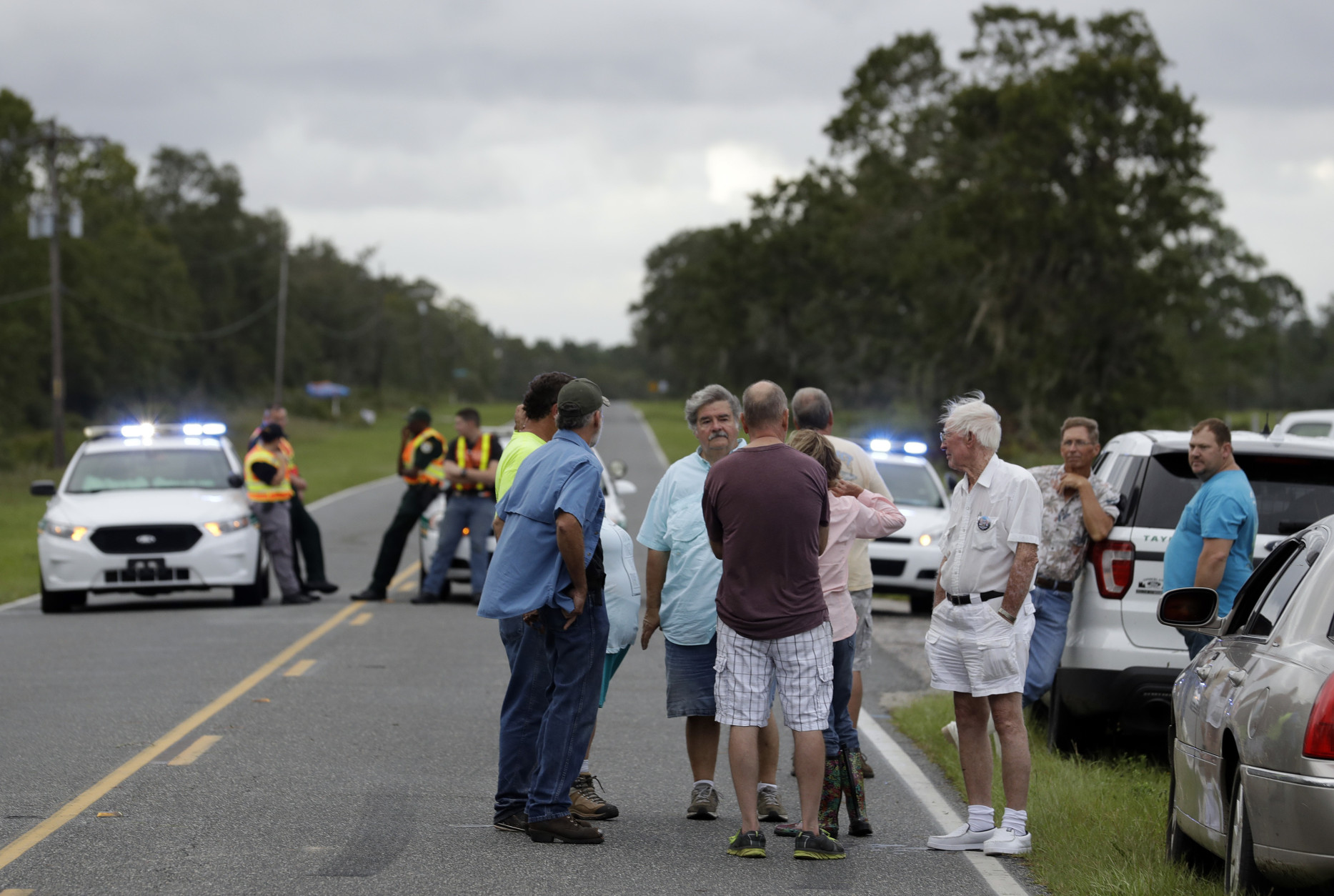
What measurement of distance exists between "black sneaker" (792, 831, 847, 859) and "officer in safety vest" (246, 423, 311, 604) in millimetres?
10860

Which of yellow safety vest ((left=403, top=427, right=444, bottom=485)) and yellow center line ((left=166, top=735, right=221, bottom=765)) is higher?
yellow safety vest ((left=403, top=427, right=444, bottom=485))

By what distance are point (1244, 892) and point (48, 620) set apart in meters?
12.9

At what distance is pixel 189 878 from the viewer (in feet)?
20.1

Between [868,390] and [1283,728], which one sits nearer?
[1283,728]

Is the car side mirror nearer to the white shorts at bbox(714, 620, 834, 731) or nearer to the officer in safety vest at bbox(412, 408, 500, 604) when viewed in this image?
the white shorts at bbox(714, 620, 834, 731)

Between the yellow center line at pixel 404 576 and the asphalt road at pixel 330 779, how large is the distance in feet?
13.9

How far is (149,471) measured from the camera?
17.3 m

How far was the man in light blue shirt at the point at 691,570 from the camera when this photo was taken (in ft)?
23.3

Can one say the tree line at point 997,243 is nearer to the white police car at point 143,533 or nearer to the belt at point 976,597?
the white police car at point 143,533

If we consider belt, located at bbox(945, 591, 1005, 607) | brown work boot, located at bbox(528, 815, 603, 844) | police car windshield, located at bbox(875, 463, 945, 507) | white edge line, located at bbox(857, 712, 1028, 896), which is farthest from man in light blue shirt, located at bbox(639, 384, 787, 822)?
police car windshield, located at bbox(875, 463, 945, 507)

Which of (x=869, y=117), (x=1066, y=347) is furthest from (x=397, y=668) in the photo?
(x=869, y=117)

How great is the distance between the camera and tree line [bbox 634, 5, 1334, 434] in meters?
47.4

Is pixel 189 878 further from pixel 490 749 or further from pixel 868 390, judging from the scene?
pixel 868 390

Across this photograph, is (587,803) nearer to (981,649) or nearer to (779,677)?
(779,677)
